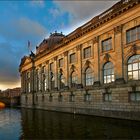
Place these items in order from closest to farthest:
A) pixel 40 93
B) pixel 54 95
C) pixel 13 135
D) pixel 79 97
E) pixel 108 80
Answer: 1. pixel 13 135
2. pixel 108 80
3. pixel 79 97
4. pixel 54 95
5. pixel 40 93

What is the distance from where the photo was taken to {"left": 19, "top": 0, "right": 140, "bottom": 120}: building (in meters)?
32.2

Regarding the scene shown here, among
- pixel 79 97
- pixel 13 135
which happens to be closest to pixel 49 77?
pixel 79 97

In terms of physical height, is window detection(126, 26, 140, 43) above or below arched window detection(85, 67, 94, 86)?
above

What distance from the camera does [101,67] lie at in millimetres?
38625

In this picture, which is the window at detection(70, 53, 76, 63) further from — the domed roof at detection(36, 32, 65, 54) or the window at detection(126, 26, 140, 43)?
the domed roof at detection(36, 32, 65, 54)

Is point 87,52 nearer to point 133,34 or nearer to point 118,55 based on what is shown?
point 118,55

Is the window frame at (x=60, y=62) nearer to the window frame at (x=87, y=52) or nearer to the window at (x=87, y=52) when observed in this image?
the window frame at (x=87, y=52)

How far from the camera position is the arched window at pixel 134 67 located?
3183 cm

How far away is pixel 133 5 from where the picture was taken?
32.0 m

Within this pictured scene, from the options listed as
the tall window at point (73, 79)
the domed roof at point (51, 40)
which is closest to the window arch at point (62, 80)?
the tall window at point (73, 79)

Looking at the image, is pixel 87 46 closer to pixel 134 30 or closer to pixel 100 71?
pixel 100 71

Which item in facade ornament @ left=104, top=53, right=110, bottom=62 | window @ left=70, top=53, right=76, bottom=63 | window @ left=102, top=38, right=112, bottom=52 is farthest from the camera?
window @ left=70, top=53, right=76, bottom=63

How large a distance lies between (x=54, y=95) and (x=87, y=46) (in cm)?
1599

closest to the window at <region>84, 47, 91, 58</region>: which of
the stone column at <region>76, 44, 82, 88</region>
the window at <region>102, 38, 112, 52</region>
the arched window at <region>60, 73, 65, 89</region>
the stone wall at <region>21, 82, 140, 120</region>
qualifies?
the stone column at <region>76, 44, 82, 88</region>
